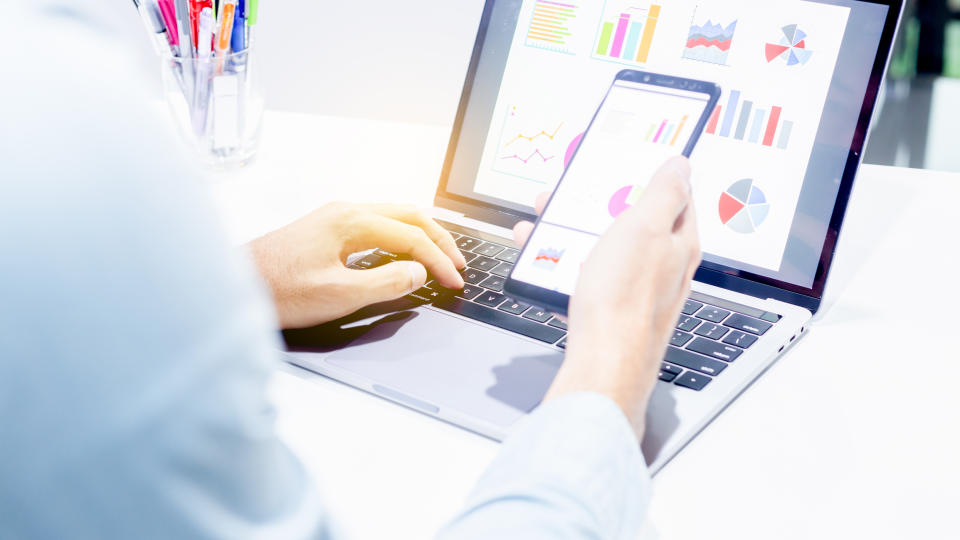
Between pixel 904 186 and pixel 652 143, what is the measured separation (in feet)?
1.91

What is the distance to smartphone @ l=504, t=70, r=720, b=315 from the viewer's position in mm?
589

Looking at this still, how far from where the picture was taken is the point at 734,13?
74cm

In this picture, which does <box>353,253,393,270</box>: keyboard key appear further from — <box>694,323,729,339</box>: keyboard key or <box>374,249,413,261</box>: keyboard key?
<box>694,323,729,339</box>: keyboard key

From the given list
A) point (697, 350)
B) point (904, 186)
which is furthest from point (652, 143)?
point (904, 186)

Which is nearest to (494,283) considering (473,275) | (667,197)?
(473,275)

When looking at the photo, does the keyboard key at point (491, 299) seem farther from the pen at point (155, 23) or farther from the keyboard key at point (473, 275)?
the pen at point (155, 23)

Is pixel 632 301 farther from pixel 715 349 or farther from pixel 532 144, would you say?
pixel 532 144

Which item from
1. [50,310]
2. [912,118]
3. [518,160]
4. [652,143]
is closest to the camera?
[50,310]

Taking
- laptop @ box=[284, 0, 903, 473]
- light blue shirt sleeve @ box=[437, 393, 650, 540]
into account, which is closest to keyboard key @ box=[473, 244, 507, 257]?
laptop @ box=[284, 0, 903, 473]

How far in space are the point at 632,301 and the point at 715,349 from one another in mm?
194

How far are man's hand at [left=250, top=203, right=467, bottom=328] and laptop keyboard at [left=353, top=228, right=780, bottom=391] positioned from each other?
23 millimetres

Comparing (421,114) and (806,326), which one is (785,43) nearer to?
(806,326)

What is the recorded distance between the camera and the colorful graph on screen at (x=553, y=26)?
2.68 ft

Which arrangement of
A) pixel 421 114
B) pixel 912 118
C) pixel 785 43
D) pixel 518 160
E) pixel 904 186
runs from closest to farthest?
pixel 785 43, pixel 518 160, pixel 904 186, pixel 421 114, pixel 912 118
